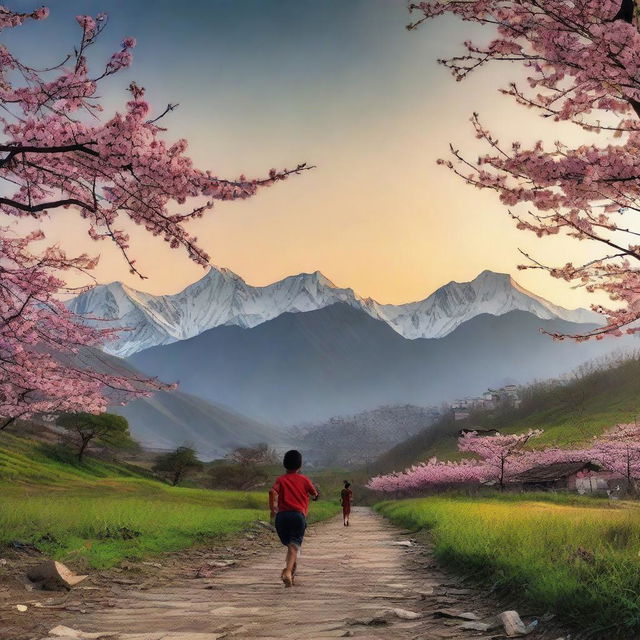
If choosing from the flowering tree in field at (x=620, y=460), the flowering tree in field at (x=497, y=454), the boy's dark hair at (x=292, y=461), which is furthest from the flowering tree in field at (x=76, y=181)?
the flowering tree in field at (x=620, y=460)

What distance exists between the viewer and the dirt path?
5.98 metres

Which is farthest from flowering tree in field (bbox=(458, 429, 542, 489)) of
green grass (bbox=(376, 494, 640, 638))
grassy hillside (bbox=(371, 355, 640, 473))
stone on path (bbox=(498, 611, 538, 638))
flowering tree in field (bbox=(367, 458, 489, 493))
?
stone on path (bbox=(498, 611, 538, 638))

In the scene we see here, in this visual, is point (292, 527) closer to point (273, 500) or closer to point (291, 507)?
point (291, 507)

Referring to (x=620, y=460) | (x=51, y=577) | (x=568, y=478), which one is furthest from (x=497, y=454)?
(x=51, y=577)

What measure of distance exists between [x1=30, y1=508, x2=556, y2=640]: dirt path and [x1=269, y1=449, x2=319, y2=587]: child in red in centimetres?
63

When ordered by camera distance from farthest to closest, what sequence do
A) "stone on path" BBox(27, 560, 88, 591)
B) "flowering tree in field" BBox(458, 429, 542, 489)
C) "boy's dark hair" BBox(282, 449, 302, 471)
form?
"flowering tree in field" BBox(458, 429, 542, 489) → "boy's dark hair" BBox(282, 449, 302, 471) → "stone on path" BBox(27, 560, 88, 591)

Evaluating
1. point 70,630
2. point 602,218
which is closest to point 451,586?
point 70,630

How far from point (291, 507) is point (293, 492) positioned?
0.79ft

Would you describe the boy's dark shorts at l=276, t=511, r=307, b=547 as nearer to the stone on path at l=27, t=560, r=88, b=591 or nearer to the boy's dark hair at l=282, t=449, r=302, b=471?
the boy's dark hair at l=282, t=449, r=302, b=471

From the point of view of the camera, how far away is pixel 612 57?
7531mm

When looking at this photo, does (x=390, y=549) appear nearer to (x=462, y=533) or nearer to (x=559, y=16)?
(x=462, y=533)

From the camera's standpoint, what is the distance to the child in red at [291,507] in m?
9.62

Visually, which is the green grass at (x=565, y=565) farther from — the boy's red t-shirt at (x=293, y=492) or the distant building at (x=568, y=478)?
the distant building at (x=568, y=478)

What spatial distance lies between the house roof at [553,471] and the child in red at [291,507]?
59.4m
